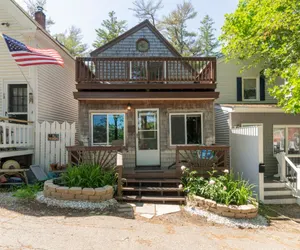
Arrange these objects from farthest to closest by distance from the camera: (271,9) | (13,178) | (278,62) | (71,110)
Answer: (71,110) < (278,62) < (271,9) < (13,178)

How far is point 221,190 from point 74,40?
971 inches

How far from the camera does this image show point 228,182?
6242mm

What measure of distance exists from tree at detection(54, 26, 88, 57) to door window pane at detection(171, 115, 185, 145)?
19.2m

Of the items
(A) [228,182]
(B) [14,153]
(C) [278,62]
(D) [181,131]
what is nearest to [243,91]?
(C) [278,62]

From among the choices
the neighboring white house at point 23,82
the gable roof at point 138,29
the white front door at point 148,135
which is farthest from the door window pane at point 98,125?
the gable roof at point 138,29

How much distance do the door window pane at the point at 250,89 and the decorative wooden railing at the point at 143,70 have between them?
4638mm

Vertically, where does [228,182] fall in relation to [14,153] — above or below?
below

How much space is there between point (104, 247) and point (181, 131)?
19.0 feet

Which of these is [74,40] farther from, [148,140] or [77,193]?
[77,193]

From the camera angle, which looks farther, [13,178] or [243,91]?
[243,91]

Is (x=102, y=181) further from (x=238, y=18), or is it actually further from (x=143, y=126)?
(x=238, y=18)

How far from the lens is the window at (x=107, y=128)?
8688 millimetres

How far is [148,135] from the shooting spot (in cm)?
880

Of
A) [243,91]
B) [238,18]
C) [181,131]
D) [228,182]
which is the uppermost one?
[238,18]
